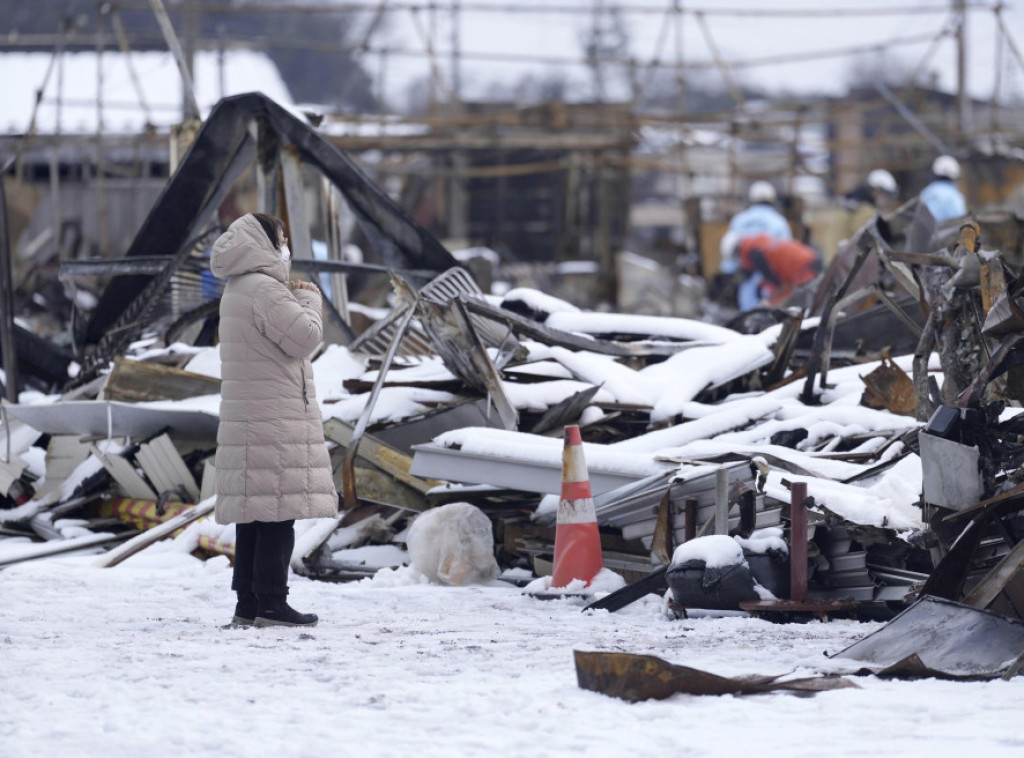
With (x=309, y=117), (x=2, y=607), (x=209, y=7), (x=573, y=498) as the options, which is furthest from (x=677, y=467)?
(x=209, y=7)

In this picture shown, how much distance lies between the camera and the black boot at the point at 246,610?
5.11 metres

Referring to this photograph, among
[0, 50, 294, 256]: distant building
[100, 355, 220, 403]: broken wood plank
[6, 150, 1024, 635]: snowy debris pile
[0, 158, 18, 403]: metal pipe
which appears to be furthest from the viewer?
[0, 50, 294, 256]: distant building

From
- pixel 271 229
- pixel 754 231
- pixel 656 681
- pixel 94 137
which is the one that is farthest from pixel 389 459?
pixel 94 137

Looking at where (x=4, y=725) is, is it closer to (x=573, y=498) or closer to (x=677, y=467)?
(x=573, y=498)

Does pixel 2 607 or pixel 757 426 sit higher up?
pixel 757 426

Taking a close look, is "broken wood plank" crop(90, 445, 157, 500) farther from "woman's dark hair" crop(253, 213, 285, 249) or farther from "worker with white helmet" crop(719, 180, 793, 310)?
"worker with white helmet" crop(719, 180, 793, 310)

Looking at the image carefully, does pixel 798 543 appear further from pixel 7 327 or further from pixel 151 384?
pixel 7 327

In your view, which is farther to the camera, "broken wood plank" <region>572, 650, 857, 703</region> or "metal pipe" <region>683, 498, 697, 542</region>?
"metal pipe" <region>683, 498, 697, 542</region>

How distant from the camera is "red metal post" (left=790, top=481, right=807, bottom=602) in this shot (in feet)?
16.2

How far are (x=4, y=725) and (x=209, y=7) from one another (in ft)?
59.6

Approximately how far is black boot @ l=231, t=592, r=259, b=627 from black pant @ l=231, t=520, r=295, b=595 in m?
0.03

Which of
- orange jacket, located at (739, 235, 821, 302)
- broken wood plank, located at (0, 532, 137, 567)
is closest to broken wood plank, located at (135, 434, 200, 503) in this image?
broken wood plank, located at (0, 532, 137, 567)

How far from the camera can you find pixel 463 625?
498 centimetres

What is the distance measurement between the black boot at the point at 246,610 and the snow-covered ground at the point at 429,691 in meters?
0.10
